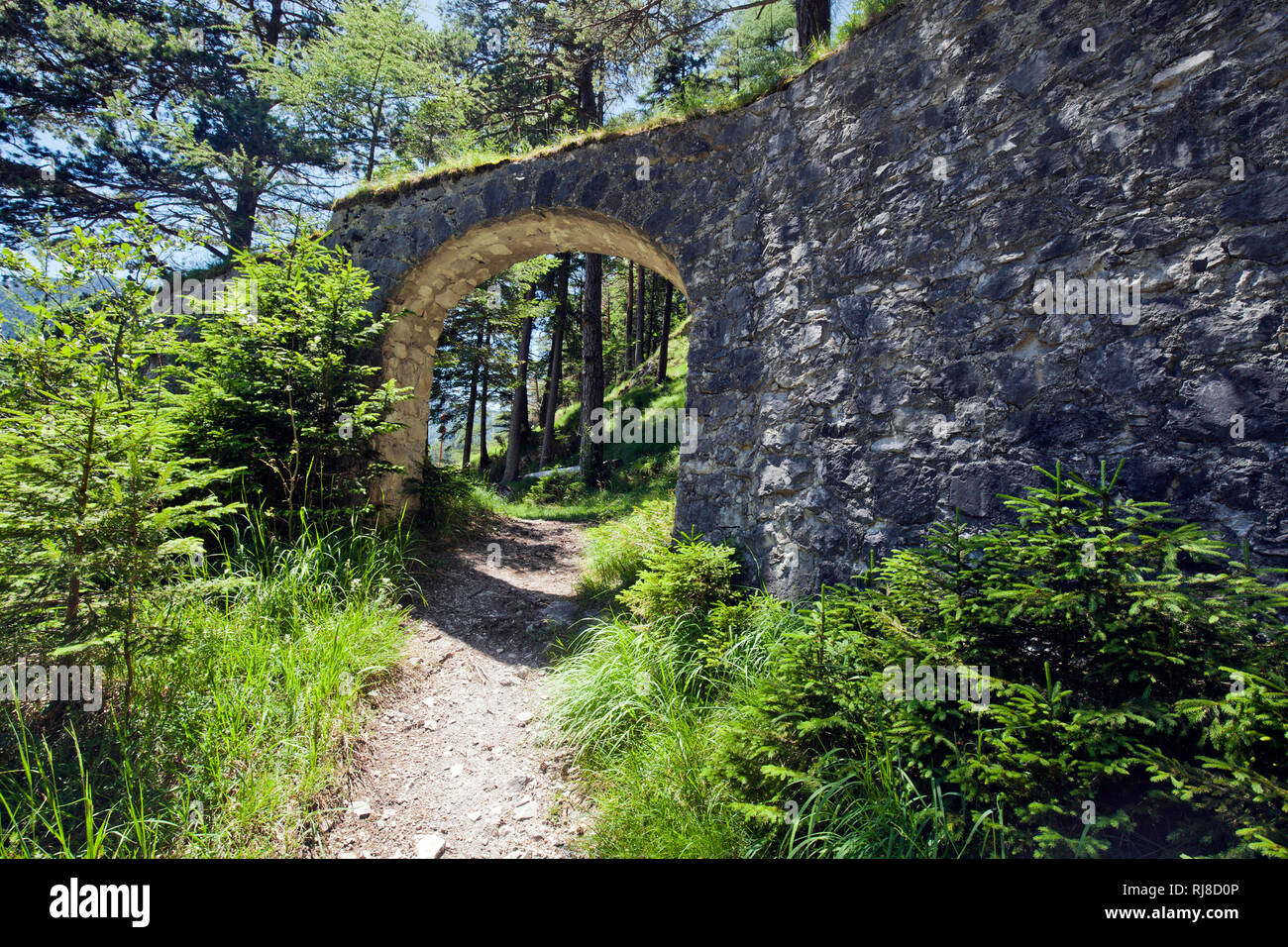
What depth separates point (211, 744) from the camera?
2.52 meters

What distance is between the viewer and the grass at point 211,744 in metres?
2.17

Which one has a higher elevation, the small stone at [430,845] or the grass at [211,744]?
the grass at [211,744]

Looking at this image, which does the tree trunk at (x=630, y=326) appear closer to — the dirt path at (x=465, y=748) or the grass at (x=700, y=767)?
the dirt path at (x=465, y=748)

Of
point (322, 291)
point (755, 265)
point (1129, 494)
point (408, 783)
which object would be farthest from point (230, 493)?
point (1129, 494)

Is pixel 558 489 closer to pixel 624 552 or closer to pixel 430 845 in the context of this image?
pixel 624 552

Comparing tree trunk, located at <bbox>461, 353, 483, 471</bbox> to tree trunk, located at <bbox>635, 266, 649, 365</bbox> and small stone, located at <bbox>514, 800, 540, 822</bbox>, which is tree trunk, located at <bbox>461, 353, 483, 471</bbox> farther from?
small stone, located at <bbox>514, 800, 540, 822</bbox>

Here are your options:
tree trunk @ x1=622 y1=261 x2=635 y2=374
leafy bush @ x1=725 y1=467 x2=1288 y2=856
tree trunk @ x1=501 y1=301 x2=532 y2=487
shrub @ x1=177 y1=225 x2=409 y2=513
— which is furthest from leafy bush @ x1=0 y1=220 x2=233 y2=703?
tree trunk @ x1=622 y1=261 x2=635 y2=374

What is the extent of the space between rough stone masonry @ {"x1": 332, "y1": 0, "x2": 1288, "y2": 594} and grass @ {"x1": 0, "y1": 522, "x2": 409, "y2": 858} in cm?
279

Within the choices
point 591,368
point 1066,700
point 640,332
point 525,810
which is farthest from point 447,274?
point 640,332

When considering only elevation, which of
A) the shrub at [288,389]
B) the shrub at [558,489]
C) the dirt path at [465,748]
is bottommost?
the dirt path at [465,748]

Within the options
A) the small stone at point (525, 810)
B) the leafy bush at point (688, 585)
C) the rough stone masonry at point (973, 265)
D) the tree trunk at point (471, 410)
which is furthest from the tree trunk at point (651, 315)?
the small stone at point (525, 810)

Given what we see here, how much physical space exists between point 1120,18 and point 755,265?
7.54 ft
